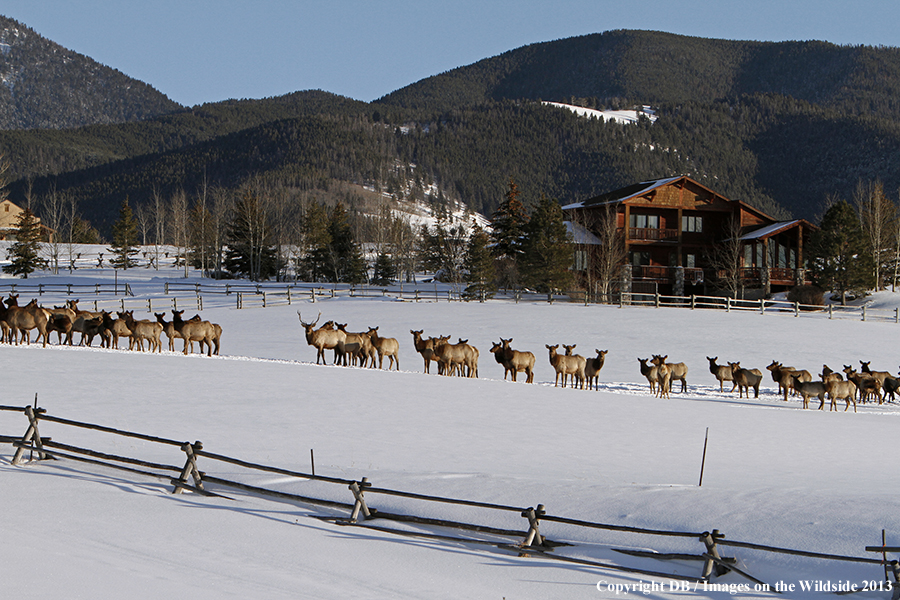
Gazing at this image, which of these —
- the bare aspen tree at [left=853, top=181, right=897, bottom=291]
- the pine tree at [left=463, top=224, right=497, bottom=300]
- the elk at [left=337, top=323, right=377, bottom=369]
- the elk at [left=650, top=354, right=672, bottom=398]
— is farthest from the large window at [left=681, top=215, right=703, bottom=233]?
the elk at [left=337, top=323, right=377, bottom=369]

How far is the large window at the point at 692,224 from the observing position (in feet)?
206

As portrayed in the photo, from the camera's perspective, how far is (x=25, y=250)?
77938 millimetres

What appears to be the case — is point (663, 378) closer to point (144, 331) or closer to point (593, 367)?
point (593, 367)

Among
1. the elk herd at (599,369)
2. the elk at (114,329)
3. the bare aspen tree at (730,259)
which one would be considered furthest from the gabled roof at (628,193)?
the elk at (114,329)

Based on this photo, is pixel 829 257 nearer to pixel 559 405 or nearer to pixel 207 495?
pixel 559 405

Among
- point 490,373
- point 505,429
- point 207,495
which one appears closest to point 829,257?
point 490,373

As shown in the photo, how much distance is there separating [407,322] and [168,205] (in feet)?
537

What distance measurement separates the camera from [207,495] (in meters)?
10.1

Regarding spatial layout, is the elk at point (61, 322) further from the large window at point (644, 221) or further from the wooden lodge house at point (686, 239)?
the large window at point (644, 221)

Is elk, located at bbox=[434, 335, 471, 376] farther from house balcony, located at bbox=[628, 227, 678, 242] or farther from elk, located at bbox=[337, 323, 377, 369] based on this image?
house balcony, located at bbox=[628, 227, 678, 242]

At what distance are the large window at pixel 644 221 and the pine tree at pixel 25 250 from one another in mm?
59820

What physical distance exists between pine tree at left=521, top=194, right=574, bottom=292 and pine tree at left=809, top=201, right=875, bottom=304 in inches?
760

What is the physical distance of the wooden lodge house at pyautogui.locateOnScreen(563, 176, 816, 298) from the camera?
59438 mm

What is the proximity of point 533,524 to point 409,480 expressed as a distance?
3.48m
